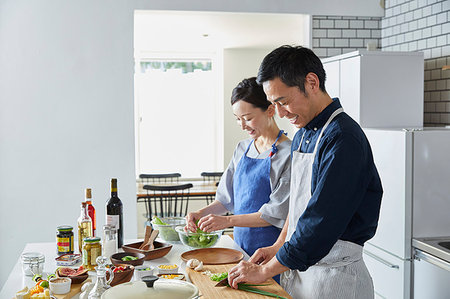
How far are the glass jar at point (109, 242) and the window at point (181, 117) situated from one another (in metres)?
5.71

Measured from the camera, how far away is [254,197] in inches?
95.5

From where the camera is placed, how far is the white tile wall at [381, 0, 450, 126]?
12.2ft

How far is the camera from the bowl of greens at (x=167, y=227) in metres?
2.54

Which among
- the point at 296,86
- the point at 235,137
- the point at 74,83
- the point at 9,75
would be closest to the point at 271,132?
the point at 296,86

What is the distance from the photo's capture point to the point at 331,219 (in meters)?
1.64

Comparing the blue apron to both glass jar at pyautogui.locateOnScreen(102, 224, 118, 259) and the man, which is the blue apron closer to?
the man

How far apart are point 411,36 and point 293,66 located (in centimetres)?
280

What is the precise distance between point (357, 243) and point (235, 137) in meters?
6.00

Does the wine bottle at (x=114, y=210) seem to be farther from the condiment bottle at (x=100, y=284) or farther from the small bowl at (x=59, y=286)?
the condiment bottle at (x=100, y=284)

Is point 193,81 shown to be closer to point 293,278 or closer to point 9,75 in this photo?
point 9,75

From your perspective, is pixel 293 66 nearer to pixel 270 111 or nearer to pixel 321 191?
pixel 321 191

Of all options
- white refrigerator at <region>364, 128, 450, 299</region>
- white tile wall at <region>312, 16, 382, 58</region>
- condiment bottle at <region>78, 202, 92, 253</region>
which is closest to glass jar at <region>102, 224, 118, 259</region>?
condiment bottle at <region>78, 202, 92, 253</region>

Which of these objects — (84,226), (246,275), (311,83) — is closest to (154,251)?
(84,226)

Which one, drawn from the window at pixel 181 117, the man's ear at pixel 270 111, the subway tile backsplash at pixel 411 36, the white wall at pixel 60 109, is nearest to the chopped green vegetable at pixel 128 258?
the man's ear at pixel 270 111
